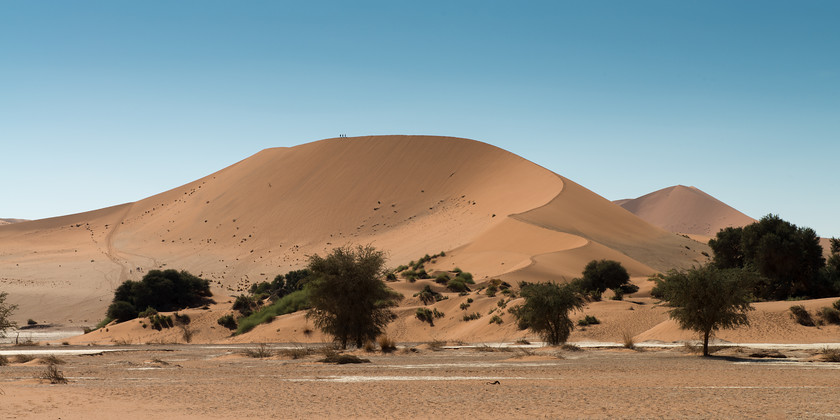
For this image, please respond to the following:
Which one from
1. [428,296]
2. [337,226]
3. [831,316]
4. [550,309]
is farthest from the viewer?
[337,226]

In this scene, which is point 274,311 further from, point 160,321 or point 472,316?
point 472,316

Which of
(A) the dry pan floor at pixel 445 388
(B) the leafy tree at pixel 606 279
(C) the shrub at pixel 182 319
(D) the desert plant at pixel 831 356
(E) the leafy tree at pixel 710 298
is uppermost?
(B) the leafy tree at pixel 606 279

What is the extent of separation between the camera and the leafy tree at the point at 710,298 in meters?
28.9

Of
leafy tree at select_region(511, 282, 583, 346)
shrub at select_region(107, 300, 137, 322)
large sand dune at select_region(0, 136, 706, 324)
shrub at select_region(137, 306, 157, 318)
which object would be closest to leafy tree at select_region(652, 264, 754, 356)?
leafy tree at select_region(511, 282, 583, 346)

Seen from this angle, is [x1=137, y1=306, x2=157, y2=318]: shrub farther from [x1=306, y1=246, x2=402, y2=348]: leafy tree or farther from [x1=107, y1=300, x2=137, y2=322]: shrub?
[x1=306, y1=246, x2=402, y2=348]: leafy tree

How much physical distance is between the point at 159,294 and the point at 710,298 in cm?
4696

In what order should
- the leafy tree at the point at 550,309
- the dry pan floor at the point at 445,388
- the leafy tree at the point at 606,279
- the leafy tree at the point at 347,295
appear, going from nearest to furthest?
1. the dry pan floor at the point at 445,388
2. the leafy tree at the point at 550,309
3. the leafy tree at the point at 347,295
4. the leafy tree at the point at 606,279

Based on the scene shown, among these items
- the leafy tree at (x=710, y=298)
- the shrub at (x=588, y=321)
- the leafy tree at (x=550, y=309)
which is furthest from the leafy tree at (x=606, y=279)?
the leafy tree at (x=710, y=298)

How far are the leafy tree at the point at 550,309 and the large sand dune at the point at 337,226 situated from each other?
74.2ft

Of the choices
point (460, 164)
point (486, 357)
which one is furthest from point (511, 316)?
point (460, 164)

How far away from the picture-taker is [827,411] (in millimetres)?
14875

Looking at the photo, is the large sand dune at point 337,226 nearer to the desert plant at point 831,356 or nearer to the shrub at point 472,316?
the shrub at point 472,316

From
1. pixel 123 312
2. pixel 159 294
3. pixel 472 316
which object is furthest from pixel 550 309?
pixel 159 294

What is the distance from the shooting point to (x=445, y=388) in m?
19.2
